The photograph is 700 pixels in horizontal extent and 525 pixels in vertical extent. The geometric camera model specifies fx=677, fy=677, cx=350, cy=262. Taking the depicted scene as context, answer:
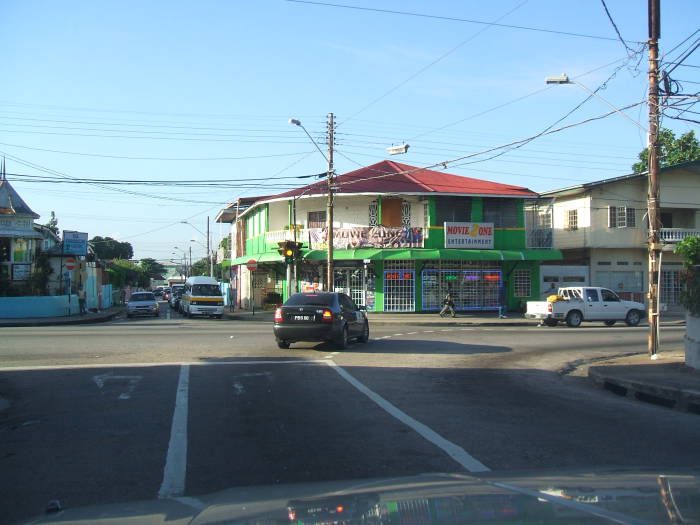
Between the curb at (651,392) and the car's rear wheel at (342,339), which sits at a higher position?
the car's rear wheel at (342,339)

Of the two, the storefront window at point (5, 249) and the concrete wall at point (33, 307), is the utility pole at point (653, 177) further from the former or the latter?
the storefront window at point (5, 249)

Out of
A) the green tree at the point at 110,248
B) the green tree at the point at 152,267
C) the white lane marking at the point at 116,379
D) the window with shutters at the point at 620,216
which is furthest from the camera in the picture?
the green tree at the point at 152,267

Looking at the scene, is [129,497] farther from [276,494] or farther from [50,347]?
[50,347]

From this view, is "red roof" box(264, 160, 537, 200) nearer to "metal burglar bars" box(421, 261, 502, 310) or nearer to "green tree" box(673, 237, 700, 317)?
"metal burglar bars" box(421, 261, 502, 310)

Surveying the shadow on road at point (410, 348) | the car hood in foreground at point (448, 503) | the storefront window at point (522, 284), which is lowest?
the shadow on road at point (410, 348)

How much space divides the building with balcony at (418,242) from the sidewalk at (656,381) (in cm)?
1977

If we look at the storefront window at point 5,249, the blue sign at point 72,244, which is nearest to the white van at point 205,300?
the blue sign at point 72,244

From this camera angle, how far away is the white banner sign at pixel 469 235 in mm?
35156

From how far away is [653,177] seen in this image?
15.9m

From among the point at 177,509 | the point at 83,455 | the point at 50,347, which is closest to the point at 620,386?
the point at 83,455

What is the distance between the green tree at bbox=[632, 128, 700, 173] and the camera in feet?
156

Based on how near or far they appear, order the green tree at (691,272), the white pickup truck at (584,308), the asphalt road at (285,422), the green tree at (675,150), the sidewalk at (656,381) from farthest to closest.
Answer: the green tree at (675,150) → the white pickup truck at (584,308) → the green tree at (691,272) → the sidewalk at (656,381) → the asphalt road at (285,422)

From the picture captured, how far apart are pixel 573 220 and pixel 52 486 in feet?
123

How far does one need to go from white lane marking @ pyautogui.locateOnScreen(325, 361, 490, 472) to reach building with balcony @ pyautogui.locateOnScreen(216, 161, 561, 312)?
23048mm
